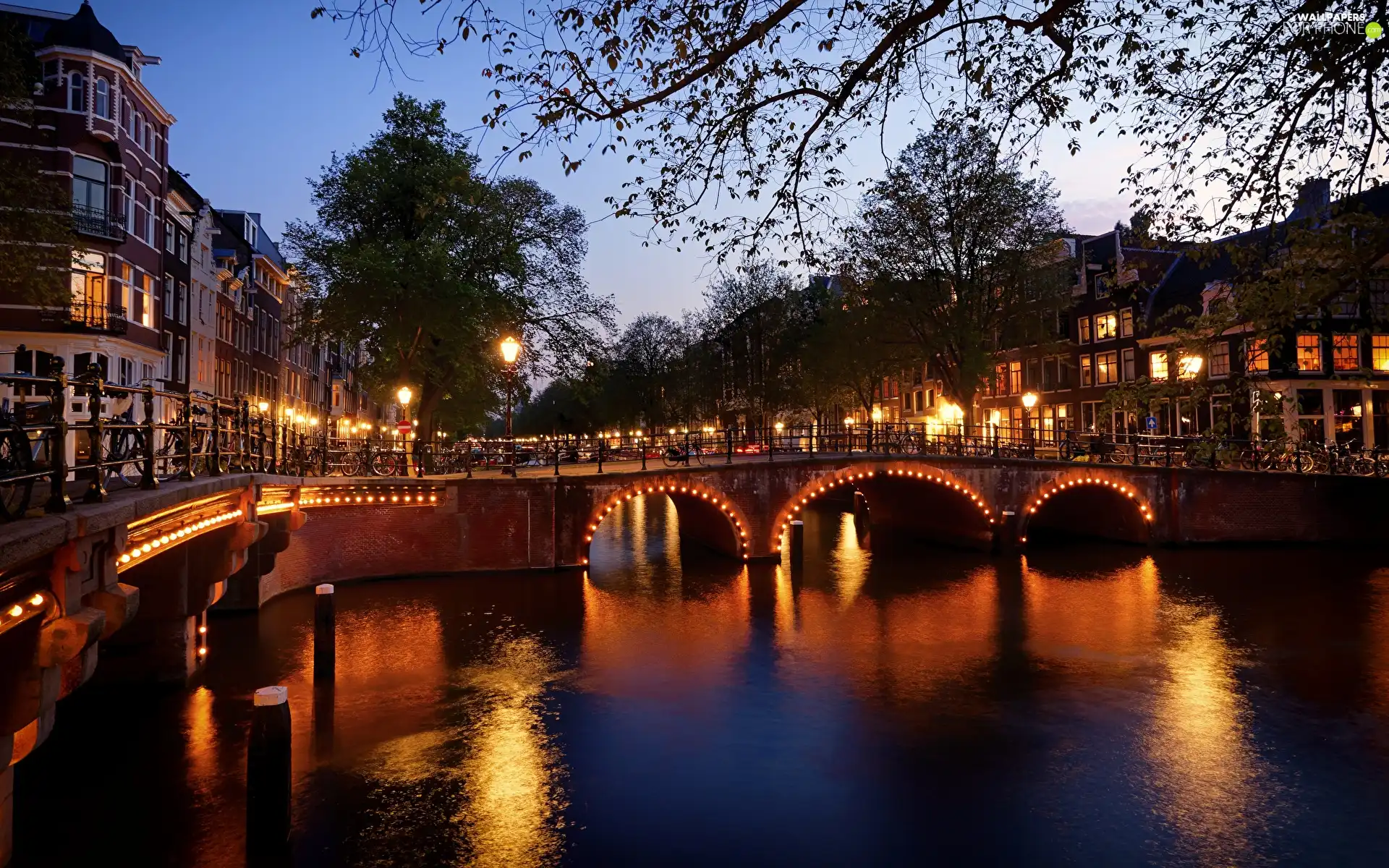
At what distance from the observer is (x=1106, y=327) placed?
4681cm

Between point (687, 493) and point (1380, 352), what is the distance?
1225 inches

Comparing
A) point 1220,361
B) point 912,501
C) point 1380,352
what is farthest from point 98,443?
point 1380,352

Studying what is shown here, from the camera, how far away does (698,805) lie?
1086 centimetres

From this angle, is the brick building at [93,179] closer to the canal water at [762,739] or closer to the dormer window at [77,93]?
the dormer window at [77,93]

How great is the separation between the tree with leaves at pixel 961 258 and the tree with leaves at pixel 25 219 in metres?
27.9

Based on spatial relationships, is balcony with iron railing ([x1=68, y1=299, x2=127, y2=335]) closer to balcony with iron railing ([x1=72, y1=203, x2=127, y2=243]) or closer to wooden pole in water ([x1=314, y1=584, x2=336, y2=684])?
balcony with iron railing ([x1=72, y1=203, x2=127, y2=243])

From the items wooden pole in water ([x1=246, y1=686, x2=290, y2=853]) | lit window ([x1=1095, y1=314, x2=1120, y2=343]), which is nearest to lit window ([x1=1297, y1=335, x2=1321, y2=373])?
lit window ([x1=1095, y1=314, x2=1120, y2=343])

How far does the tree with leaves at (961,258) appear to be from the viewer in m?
36.8

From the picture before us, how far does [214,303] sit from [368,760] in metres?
34.5

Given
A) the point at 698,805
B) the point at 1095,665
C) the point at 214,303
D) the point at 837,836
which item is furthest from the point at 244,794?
the point at 214,303

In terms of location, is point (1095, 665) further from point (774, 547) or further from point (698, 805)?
point (774, 547)

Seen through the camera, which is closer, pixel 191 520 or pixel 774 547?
pixel 191 520

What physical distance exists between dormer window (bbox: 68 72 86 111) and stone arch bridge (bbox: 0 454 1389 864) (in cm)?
1656

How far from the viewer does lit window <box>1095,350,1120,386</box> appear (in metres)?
46.1
